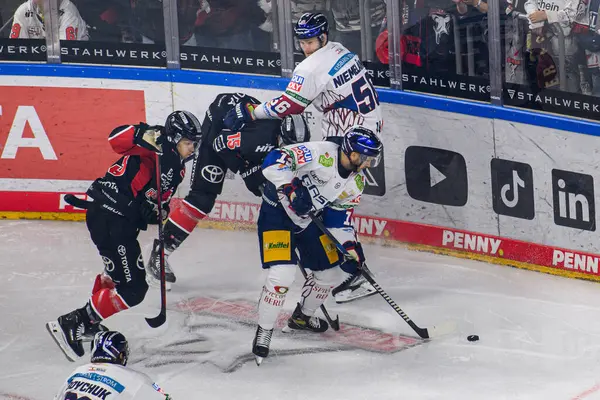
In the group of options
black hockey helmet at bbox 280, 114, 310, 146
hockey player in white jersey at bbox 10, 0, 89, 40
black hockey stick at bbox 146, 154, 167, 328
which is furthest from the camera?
hockey player in white jersey at bbox 10, 0, 89, 40

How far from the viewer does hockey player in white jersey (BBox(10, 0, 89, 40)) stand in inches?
316

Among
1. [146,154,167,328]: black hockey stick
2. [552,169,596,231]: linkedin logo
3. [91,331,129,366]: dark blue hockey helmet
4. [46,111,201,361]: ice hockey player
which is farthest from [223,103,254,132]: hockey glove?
[91,331,129,366]: dark blue hockey helmet

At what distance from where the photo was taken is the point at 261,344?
596cm

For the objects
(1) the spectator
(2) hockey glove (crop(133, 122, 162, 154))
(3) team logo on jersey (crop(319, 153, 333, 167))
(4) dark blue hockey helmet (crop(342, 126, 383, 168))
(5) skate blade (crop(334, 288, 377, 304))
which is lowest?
(5) skate blade (crop(334, 288, 377, 304))

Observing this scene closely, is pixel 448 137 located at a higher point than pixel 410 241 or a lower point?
higher

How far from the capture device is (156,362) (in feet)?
19.9

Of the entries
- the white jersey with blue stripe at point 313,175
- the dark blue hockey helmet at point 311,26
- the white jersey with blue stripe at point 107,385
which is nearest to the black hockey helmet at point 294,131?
the dark blue hockey helmet at point 311,26

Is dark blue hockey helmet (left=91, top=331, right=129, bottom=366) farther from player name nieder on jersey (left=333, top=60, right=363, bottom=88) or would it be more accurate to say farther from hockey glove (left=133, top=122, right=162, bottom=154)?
player name nieder on jersey (left=333, top=60, right=363, bottom=88)

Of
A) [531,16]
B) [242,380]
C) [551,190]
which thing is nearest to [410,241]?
[551,190]

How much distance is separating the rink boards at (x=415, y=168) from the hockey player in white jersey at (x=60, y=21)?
0.28 metres

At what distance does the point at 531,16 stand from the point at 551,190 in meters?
1.03

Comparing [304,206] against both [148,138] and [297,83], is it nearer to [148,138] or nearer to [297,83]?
[148,138]

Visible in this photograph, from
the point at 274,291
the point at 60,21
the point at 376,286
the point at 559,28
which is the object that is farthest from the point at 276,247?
the point at 60,21

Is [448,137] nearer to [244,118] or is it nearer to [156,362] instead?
[244,118]
